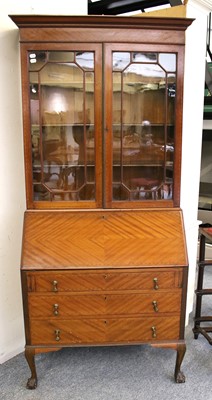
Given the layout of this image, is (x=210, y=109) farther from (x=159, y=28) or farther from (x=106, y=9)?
(x=159, y=28)

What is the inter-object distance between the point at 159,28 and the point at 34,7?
2.54ft

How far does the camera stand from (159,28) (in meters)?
1.75

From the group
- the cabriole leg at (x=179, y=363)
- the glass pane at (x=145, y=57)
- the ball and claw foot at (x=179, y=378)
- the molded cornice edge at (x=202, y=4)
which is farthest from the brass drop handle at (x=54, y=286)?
the molded cornice edge at (x=202, y=4)

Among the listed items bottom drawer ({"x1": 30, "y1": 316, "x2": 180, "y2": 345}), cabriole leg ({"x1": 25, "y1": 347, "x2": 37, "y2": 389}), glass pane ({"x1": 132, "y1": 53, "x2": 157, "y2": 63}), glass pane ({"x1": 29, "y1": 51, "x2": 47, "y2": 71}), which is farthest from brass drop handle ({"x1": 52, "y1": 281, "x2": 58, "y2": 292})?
glass pane ({"x1": 132, "y1": 53, "x2": 157, "y2": 63})

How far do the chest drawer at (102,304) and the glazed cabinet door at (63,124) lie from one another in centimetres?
51

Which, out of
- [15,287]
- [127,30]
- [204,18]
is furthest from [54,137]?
[204,18]

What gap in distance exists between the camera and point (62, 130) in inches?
75.3

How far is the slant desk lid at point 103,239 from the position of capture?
6.00ft

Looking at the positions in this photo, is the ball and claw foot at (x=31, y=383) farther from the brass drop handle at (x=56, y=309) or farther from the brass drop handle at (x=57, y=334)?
the brass drop handle at (x=56, y=309)

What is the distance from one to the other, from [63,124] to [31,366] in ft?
4.50

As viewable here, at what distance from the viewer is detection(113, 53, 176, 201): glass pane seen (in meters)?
1.84

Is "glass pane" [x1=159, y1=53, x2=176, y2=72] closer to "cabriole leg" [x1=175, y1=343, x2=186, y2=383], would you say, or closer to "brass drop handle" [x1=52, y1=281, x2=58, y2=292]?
"brass drop handle" [x1=52, y1=281, x2=58, y2=292]

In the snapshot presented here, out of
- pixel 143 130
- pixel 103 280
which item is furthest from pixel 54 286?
pixel 143 130

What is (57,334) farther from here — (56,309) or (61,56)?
(61,56)
